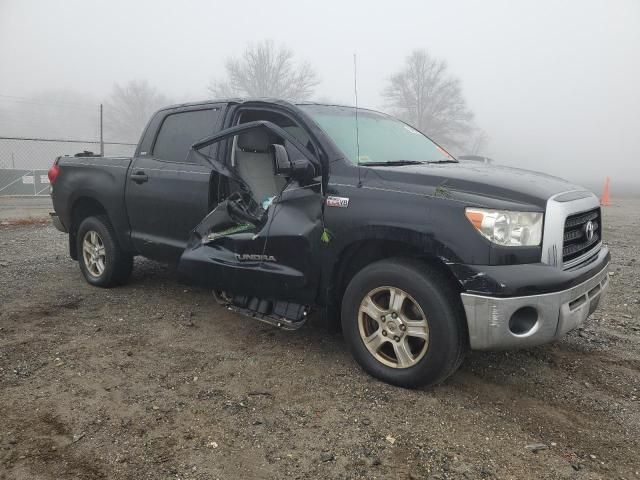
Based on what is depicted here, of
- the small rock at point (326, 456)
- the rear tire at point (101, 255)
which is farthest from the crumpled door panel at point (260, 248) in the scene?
the rear tire at point (101, 255)

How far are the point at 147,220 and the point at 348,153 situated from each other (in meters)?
2.14

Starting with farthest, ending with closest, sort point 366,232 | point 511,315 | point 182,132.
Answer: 1. point 182,132
2. point 366,232
3. point 511,315

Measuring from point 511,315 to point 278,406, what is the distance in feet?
4.61

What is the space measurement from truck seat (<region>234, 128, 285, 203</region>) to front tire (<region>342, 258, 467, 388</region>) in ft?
4.57

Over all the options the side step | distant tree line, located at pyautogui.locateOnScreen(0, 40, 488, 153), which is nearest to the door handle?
the side step

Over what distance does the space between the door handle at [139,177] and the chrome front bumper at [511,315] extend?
313 cm

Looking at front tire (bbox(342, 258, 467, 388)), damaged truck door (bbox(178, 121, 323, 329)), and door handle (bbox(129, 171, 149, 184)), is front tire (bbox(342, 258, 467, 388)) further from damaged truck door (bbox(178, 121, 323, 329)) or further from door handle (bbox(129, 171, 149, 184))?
door handle (bbox(129, 171, 149, 184))

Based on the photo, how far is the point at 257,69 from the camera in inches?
1982

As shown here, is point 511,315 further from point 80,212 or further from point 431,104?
point 431,104

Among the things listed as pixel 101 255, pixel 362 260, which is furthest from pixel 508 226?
pixel 101 255

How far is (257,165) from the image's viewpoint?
4.30 metres

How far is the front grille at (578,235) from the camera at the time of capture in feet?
9.68

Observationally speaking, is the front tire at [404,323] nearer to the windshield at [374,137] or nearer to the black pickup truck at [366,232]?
the black pickup truck at [366,232]

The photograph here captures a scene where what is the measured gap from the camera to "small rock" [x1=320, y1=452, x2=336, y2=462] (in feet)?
7.97
